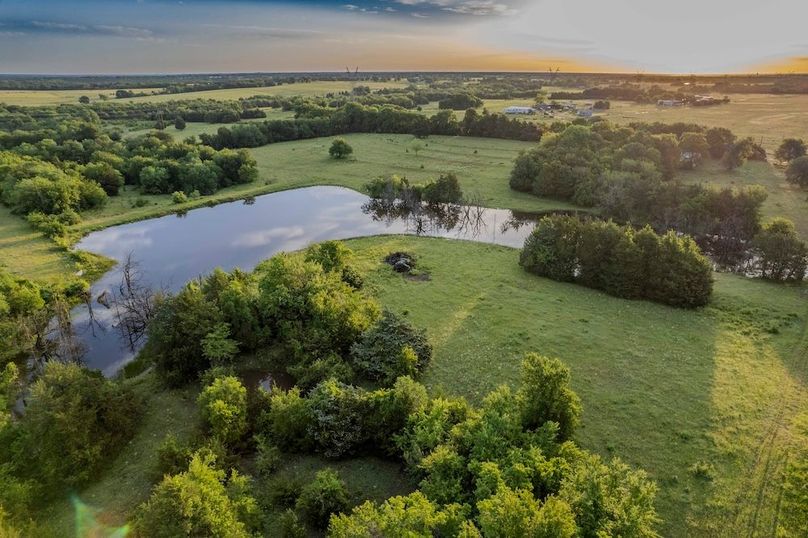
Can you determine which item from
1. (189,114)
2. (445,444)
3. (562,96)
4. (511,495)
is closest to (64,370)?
(445,444)

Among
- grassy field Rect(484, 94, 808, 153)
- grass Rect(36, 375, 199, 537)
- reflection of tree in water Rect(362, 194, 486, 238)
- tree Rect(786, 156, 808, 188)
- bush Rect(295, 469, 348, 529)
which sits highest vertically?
grassy field Rect(484, 94, 808, 153)

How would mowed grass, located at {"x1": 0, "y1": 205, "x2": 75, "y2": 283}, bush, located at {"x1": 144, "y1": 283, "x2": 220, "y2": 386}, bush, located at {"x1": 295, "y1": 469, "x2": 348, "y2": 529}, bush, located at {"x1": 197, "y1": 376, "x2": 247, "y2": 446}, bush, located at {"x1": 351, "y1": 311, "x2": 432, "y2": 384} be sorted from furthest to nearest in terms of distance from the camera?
mowed grass, located at {"x1": 0, "y1": 205, "x2": 75, "y2": 283}, bush, located at {"x1": 144, "y1": 283, "x2": 220, "y2": 386}, bush, located at {"x1": 351, "y1": 311, "x2": 432, "y2": 384}, bush, located at {"x1": 197, "y1": 376, "x2": 247, "y2": 446}, bush, located at {"x1": 295, "y1": 469, "x2": 348, "y2": 529}

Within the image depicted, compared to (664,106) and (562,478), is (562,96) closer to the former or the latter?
(664,106)

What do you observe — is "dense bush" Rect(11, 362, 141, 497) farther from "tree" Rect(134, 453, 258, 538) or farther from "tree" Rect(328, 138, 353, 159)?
"tree" Rect(328, 138, 353, 159)

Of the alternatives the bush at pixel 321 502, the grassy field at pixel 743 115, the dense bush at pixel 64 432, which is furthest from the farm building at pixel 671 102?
the dense bush at pixel 64 432

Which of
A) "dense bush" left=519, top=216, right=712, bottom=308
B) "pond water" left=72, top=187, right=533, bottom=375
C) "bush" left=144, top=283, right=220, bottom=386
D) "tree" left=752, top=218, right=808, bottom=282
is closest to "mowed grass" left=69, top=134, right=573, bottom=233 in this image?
"pond water" left=72, top=187, right=533, bottom=375

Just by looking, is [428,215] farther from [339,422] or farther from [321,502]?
[321,502]

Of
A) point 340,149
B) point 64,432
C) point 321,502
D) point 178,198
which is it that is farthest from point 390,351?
point 340,149
